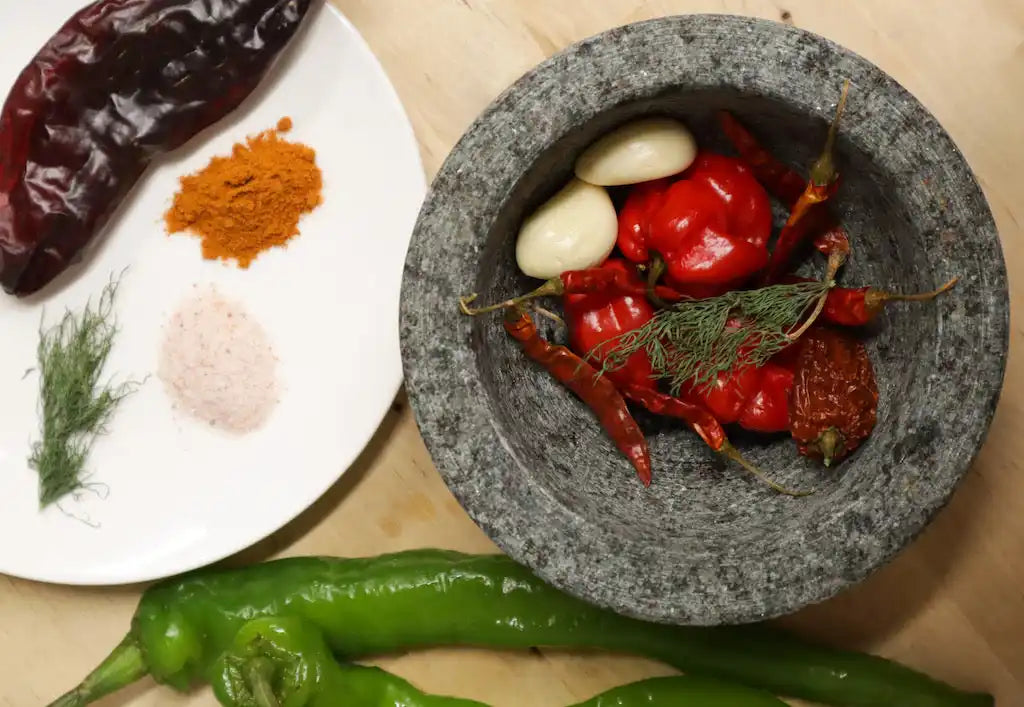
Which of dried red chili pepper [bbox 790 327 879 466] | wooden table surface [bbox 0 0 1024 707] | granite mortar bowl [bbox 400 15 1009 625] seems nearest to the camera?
granite mortar bowl [bbox 400 15 1009 625]

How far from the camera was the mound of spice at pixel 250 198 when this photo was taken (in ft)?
4.20

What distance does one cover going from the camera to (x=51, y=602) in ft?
4.64

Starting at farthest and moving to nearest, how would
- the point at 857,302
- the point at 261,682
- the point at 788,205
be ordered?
the point at 261,682 < the point at 788,205 < the point at 857,302

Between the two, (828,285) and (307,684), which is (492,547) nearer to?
(307,684)

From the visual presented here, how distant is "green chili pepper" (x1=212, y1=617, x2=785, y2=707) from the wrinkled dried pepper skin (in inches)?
23.3

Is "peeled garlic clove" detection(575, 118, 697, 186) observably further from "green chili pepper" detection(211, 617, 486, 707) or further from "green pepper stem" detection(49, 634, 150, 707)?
"green pepper stem" detection(49, 634, 150, 707)

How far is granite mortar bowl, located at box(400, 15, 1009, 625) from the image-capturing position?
3.10 feet

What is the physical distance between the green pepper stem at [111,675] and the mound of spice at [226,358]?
36cm

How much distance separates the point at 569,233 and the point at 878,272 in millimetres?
365

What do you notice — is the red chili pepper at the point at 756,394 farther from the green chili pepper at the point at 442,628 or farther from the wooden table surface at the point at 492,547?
the green chili pepper at the point at 442,628

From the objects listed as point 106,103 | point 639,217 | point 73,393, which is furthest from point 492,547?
point 106,103

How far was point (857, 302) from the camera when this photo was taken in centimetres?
103

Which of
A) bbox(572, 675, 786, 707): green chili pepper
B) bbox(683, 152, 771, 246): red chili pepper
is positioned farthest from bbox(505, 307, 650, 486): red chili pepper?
bbox(572, 675, 786, 707): green chili pepper

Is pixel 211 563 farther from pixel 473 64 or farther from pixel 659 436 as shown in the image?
pixel 473 64
